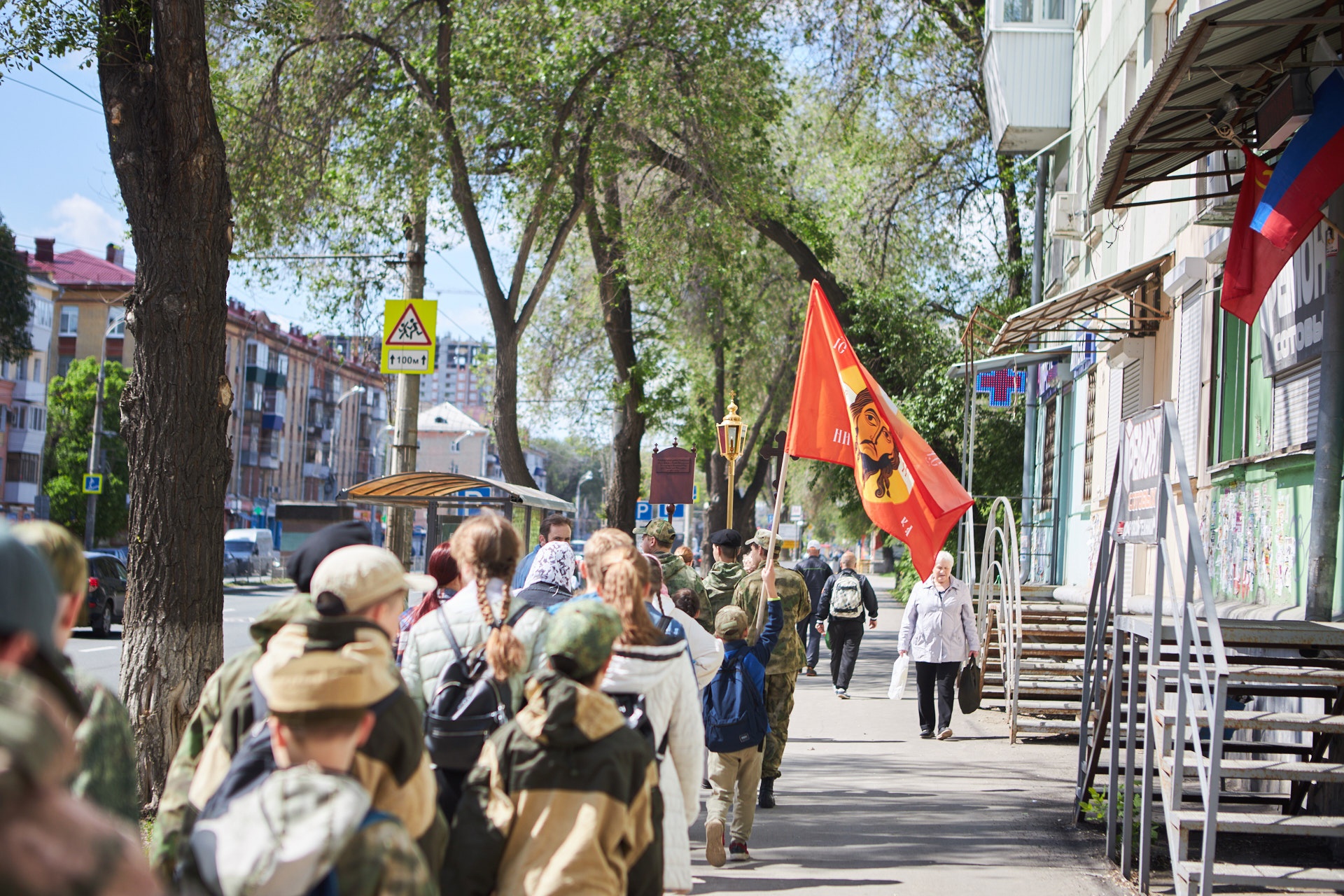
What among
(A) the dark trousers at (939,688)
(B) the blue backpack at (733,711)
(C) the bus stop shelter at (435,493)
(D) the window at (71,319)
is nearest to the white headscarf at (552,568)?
(B) the blue backpack at (733,711)

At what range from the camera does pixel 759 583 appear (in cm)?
895

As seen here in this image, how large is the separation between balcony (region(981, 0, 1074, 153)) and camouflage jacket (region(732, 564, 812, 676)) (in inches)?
523

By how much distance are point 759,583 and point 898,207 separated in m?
18.2

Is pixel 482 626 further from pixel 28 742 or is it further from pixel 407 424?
pixel 407 424

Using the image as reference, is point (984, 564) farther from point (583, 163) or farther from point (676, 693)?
point (676, 693)

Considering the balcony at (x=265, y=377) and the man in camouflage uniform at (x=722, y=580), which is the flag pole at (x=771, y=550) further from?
the balcony at (x=265, y=377)

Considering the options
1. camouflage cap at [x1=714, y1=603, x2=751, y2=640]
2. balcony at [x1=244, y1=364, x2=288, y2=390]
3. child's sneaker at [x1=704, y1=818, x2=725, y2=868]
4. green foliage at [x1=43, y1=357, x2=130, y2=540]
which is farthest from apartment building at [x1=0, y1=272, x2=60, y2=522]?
child's sneaker at [x1=704, y1=818, x2=725, y2=868]

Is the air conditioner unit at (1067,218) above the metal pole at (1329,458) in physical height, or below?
above

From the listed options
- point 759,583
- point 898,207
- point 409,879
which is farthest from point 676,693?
point 898,207

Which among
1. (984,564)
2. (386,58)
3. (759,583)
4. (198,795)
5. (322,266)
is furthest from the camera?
(322,266)

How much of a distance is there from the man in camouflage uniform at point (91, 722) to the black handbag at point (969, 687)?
33.3 ft

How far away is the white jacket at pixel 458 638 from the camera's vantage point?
431 centimetres

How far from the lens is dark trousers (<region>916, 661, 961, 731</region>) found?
12.8m

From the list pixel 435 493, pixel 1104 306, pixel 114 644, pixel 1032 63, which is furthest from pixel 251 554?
pixel 1104 306
